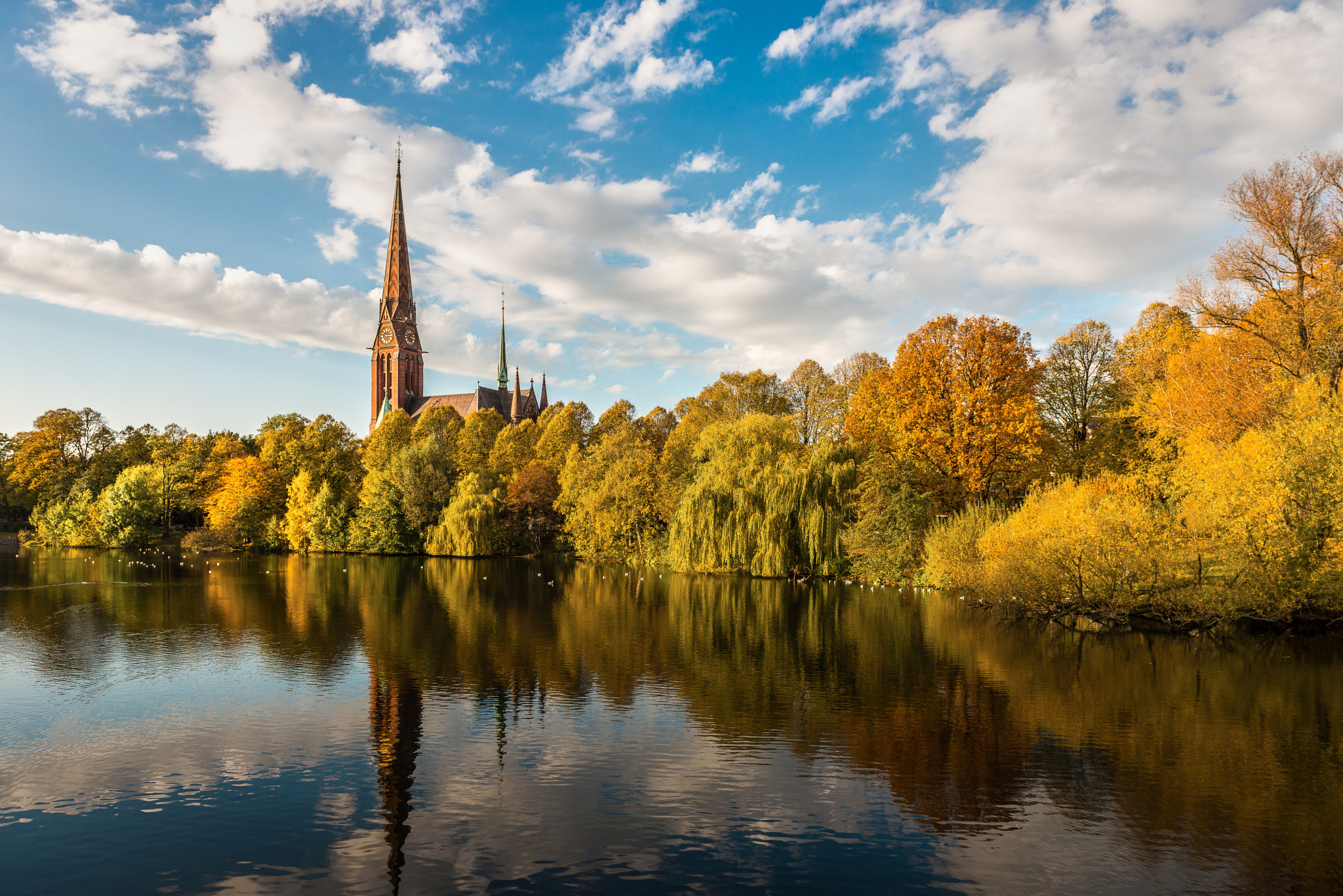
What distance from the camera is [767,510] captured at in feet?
139

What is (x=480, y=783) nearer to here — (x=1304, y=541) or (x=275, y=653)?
(x=275, y=653)

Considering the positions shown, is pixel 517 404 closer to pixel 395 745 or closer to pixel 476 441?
pixel 476 441

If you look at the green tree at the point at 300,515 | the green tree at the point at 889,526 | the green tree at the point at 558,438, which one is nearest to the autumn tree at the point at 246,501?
the green tree at the point at 300,515

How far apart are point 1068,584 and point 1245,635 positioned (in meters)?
5.97

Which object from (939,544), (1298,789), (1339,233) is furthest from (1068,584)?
(1339,233)

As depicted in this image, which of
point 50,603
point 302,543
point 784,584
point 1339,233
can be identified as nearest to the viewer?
point 1339,233

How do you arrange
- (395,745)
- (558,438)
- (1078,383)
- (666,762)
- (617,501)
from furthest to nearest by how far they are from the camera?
(558,438) < (617,501) < (1078,383) < (395,745) < (666,762)

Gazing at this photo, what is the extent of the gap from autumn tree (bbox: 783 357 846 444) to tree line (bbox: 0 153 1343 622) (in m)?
0.19

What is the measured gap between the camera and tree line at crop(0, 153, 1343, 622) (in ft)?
73.9

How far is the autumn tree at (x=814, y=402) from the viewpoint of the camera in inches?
2092

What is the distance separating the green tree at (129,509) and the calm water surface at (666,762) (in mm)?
46771

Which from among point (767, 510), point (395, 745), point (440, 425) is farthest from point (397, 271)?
point (395, 745)

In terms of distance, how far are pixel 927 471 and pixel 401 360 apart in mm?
96119

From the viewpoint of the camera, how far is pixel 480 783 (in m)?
11.6
